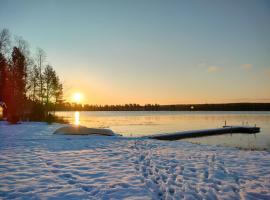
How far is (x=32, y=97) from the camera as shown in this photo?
154 ft

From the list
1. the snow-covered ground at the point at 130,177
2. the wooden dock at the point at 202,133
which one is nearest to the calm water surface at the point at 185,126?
the wooden dock at the point at 202,133

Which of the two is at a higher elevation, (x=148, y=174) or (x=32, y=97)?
(x=32, y=97)

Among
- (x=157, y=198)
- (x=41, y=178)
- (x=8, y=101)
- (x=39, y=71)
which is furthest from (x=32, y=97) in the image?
(x=157, y=198)

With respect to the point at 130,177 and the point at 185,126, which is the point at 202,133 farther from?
the point at 130,177

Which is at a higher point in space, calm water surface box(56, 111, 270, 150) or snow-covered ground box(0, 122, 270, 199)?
snow-covered ground box(0, 122, 270, 199)

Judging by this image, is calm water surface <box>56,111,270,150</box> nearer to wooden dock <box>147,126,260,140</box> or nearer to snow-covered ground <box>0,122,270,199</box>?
wooden dock <box>147,126,260,140</box>

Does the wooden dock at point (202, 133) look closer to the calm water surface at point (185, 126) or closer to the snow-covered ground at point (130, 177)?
the calm water surface at point (185, 126)

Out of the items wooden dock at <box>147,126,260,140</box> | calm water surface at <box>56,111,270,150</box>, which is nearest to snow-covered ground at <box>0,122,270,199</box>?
wooden dock at <box>147,126,260,140</box>

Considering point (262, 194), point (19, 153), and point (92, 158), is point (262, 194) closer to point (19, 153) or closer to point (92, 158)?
point (92, 158)

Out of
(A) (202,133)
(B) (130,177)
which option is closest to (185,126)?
(A) (202,133)

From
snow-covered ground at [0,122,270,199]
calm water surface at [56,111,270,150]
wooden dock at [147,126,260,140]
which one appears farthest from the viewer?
calm water surface at [56,111,270,150]

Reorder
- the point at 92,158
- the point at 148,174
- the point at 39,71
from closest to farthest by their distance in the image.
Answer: the point at 148,174
the point at 92,158
the point at 39,71

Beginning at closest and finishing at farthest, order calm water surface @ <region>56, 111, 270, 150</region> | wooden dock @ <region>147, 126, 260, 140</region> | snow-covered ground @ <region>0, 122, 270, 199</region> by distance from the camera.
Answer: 1. snow-covered ground @ <region>0, 122, 270, 199</region>
2. wooden dock @ <region>147, 126, 260, 140</region>
3. calm water surface @ <region>56, 111, 270, 150</region>

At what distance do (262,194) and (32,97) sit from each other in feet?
156
